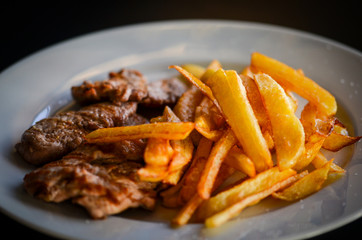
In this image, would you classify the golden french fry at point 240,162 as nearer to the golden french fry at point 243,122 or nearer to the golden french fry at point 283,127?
the golden french fry at point 243,122

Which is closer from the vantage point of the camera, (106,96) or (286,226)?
(286,226)

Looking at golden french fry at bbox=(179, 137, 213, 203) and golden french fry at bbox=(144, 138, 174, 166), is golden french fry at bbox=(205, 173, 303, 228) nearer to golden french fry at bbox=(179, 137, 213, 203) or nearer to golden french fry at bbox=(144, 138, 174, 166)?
golden french fry at bbox=(179, 137, 213, 203)

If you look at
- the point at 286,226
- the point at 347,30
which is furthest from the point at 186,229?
the point at 347,30

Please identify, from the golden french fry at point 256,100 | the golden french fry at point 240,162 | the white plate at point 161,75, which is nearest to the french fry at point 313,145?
the white plate at point 161,75

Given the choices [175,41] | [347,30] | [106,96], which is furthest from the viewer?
[347,30]

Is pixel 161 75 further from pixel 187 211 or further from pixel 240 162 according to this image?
pixel 187 211

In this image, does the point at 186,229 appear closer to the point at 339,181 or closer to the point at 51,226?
the point at 51,226

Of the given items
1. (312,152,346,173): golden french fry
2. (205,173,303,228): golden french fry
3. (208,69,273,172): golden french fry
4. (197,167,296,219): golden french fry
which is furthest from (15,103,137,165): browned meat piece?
(312,152,346,173): golden french fry

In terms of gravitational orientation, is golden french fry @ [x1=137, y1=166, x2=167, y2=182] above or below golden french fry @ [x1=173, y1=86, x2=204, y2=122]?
below
